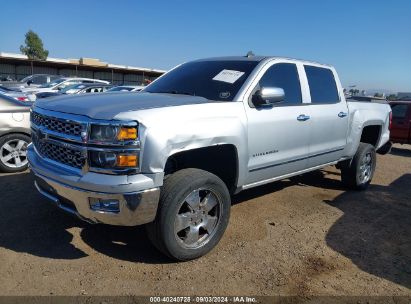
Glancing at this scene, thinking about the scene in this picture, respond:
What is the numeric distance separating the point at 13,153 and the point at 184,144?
416 cm

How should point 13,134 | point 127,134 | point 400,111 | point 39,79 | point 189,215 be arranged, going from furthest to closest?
1. point 39,79
2. point 400,111
3. point 13,134
4. point 189,215
5. point 127,134

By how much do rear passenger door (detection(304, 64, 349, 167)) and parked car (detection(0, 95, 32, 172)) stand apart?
14.7 feet

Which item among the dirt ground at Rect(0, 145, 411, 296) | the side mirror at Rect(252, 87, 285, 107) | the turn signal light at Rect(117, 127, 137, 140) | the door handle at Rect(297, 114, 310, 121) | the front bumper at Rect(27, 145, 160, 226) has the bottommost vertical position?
the dirt ground at Rect(0, 145, 411, 296)

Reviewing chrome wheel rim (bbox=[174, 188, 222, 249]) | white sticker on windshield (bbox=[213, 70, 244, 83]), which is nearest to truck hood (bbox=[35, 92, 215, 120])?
white sticker on windshield (bbox=[213, 70, 244, 83])

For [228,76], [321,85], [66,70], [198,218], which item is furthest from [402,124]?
[66,70]

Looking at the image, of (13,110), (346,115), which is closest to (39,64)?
(13,110)

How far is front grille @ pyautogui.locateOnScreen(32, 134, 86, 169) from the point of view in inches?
125

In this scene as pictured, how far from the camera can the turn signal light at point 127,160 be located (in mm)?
3002

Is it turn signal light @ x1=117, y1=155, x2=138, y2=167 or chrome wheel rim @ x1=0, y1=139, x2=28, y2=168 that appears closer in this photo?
turn signal light @ x1=117, y1=155, x2=138, y2=167

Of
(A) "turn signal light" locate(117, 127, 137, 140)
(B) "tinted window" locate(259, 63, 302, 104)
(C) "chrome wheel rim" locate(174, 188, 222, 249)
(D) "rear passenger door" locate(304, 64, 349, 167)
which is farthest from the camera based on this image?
(D) "rear passenger door" locate(304, 64, 349, 167)

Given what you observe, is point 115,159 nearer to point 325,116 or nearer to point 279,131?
point 279,131

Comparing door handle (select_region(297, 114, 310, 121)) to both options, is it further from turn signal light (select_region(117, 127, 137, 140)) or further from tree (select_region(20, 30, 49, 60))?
tree (select_region(20, 30, 49, 60))

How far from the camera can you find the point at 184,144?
3299 millimetres

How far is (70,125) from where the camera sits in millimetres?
3197
